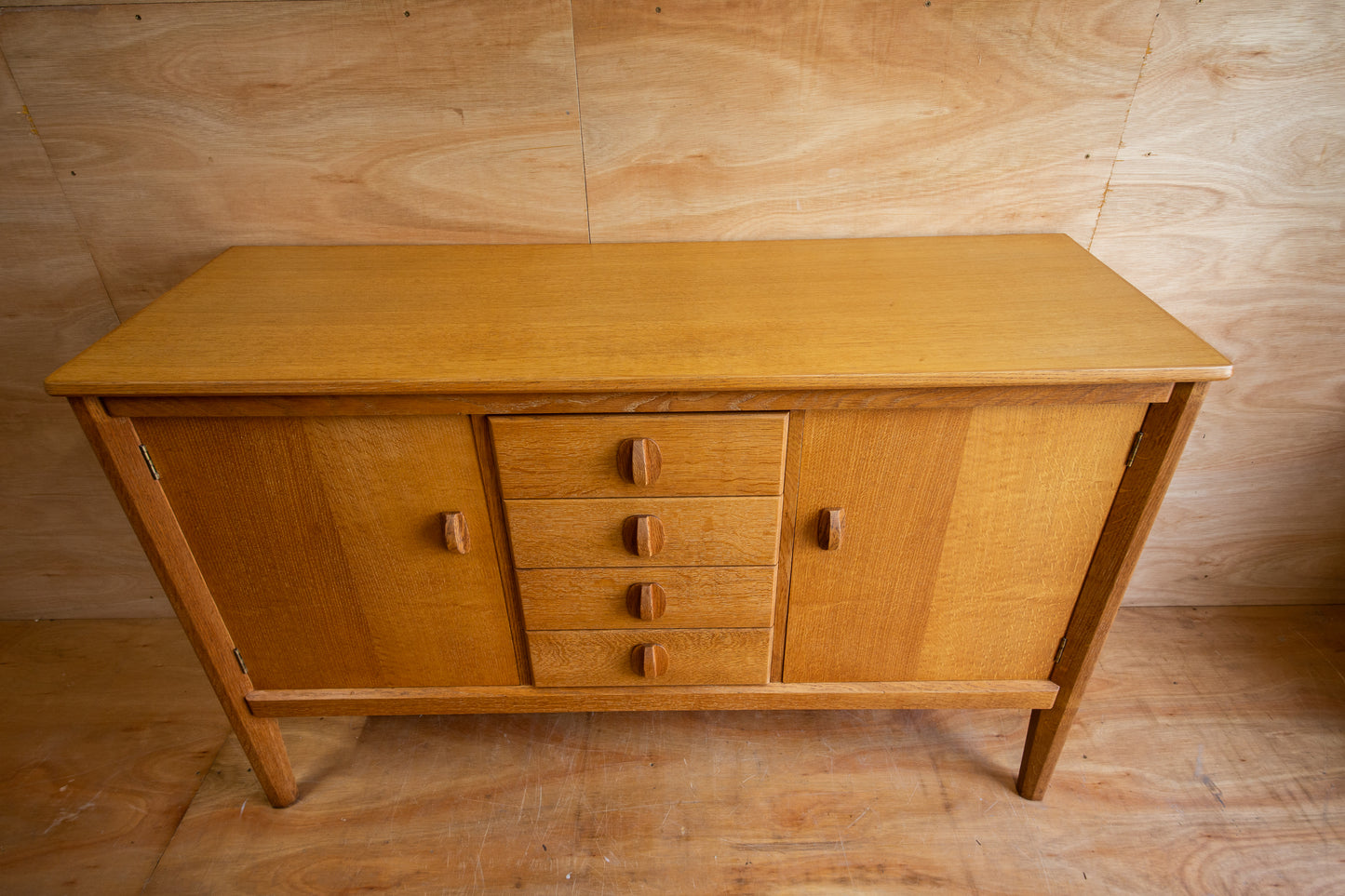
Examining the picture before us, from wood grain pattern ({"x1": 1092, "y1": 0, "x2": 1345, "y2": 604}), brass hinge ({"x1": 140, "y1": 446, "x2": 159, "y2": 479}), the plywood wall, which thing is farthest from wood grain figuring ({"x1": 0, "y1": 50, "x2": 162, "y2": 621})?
wood grain pattern ({"x1": 1092, "y1": 0, "x2": 1345, "y2": 604})

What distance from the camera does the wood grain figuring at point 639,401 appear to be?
3.13 feet

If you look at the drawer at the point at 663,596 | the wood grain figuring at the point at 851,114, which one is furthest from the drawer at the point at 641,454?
the wood grain figuring at the point at 851,114

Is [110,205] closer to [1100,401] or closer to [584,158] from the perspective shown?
[584,158]

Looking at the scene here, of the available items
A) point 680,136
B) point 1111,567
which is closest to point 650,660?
point 1111,567

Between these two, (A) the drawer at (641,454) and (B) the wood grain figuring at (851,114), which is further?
(B) the wood grain figuring at (851,114)

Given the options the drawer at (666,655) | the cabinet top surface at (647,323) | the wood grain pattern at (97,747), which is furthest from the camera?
the wood grain pattern at (97,747)

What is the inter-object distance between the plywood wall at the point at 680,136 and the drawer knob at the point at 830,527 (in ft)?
1.83

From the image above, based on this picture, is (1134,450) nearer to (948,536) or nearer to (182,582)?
(948,536)

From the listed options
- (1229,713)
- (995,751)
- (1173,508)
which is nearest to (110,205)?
(995,751)

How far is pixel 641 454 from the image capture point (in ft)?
3.22

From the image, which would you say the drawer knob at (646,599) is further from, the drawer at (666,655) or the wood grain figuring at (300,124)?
the wood grain figuring at (300,124)

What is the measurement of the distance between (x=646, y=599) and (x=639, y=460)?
246mm

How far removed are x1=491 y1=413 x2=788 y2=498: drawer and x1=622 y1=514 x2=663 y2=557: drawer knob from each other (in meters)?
0.04

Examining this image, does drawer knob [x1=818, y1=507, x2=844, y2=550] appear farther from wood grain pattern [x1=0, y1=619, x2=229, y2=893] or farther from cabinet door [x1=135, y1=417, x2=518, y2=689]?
wood grain pattern [x1=0, y1=619, x2=229, y2=893]
